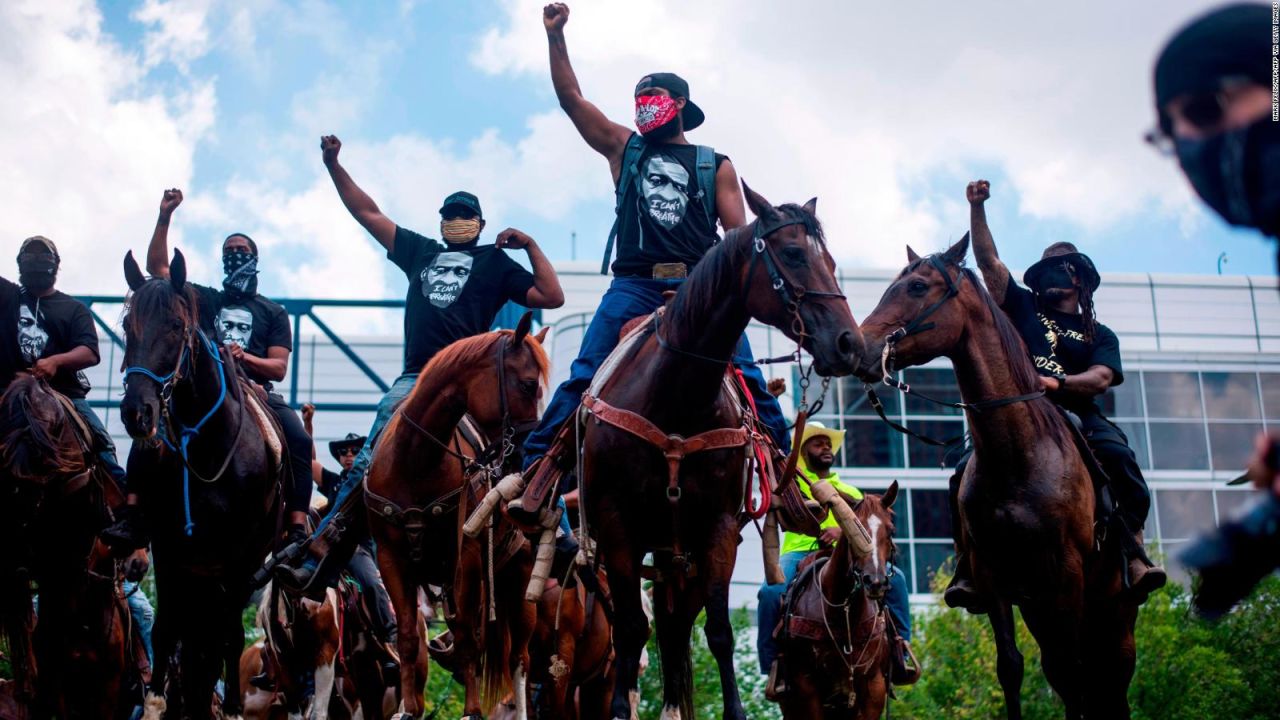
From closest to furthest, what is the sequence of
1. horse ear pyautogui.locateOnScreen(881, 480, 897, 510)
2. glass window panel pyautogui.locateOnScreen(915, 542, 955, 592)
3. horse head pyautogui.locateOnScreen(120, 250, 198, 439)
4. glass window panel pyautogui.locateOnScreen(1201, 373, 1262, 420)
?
horse head pyautogui.locateOnScreen(120, 250, 198, 439)
horse ear pyautogui.locateOnScreen(881, 480, 897, 510)
glass window panel pyautogui.locateOnScreen(915, 542, 955, 592)
glass window panel pyautogui.locateOnScreen(1201, 373, 1262, 420)

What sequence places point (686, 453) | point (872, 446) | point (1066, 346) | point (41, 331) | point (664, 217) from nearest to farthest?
point (686, 453), point (664, 217), point (1066, 346), point (41, 331), point (872, 446)

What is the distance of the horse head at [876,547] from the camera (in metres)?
12.8

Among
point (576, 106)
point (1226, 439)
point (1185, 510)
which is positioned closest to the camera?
point (576, 106)

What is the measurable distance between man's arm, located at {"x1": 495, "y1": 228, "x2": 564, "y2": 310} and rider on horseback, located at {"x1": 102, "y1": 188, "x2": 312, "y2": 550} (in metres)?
2.33

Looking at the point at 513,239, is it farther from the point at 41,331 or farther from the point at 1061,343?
the point at 1061,343

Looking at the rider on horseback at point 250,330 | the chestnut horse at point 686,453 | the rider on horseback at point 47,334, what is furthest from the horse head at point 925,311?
the rider on horseback at point 47,334

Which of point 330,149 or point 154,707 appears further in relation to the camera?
point 330,149

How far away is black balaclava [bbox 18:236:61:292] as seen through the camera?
12500 millimetres

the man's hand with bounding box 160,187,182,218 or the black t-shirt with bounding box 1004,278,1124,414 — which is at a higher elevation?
the man's hand with bounding box 160,187,182,218

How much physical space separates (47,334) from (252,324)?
69.4 inches

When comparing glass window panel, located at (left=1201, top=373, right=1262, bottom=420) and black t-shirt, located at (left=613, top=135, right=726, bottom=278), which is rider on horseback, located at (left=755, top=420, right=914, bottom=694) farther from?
glass window panel, located at (left=1201, top=373, right=1262, bottom=420)

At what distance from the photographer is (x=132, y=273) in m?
10.7

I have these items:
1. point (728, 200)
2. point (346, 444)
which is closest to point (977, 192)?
point (728, 200)

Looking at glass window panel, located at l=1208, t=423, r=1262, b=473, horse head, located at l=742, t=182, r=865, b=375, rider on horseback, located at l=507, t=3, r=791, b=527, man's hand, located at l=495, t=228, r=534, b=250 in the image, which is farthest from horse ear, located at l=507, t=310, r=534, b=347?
glass window panel, located at l=1208, t=423, r=1262, b=473
